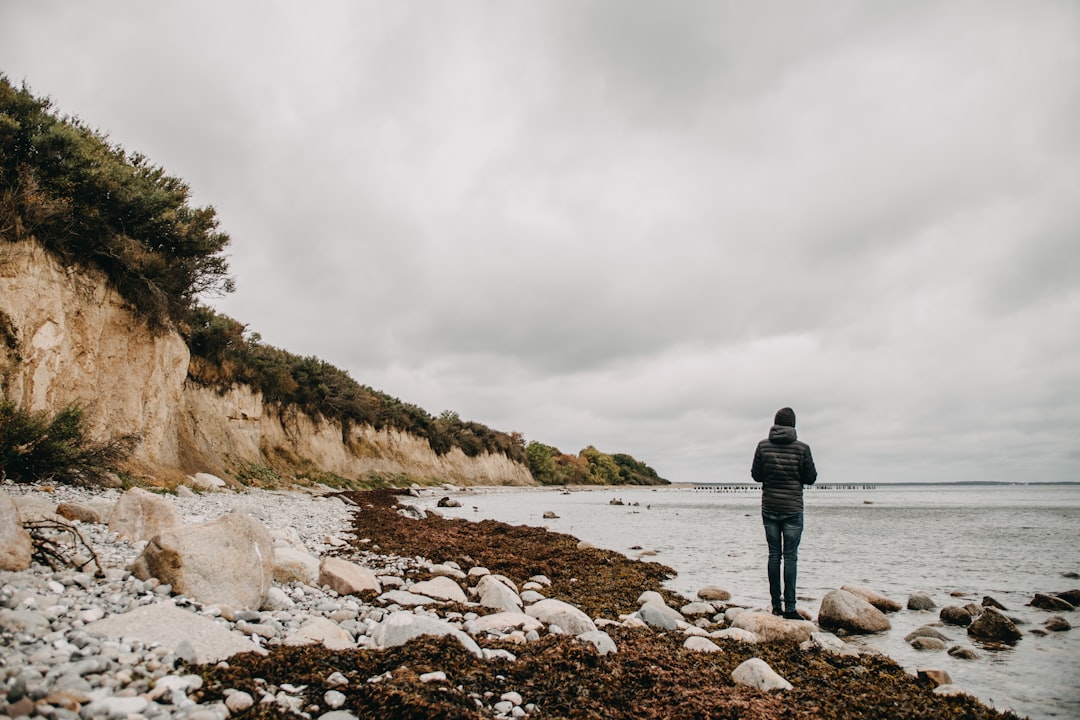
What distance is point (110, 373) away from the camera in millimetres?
15875

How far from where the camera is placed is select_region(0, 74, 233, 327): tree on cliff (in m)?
12.7

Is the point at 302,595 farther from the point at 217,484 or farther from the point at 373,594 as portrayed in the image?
the point at 217,484

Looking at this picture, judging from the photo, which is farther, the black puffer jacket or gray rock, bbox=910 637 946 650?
the black puffer jacket

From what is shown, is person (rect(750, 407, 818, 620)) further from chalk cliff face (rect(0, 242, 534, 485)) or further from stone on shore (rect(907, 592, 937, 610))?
chalk cliff face (rect(0, 242, 534, 485))

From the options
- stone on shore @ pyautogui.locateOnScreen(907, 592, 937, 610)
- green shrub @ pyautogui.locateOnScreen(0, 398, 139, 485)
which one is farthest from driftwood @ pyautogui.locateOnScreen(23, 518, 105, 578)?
stone on shore @ pyautogui.locateOnScreen(907, 592, 937, 610)

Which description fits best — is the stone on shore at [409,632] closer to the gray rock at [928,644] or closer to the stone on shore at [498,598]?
the stone on shore at [498,598]

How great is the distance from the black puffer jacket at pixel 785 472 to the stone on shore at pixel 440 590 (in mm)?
4358

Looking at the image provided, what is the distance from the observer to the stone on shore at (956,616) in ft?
23.8

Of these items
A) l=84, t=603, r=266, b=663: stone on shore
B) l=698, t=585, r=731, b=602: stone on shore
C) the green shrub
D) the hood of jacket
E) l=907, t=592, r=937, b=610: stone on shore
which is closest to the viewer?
l=84, t=603, r=266, b=663: stone on shore

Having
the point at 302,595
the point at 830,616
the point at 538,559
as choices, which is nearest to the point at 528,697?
the point at 302,595

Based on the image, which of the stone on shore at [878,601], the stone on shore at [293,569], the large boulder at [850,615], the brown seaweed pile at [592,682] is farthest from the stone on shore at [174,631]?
the stone on shore at [878,601]

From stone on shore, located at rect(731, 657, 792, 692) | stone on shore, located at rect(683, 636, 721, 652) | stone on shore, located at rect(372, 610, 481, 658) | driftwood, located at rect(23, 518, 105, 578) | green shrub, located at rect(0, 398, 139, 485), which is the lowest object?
stone on shore, located at rect(683, 636, 721, 652)

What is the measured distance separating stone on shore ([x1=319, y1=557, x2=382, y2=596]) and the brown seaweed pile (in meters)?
2.36

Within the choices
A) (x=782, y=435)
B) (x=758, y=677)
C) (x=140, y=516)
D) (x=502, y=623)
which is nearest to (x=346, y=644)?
(x=502, y=623)
